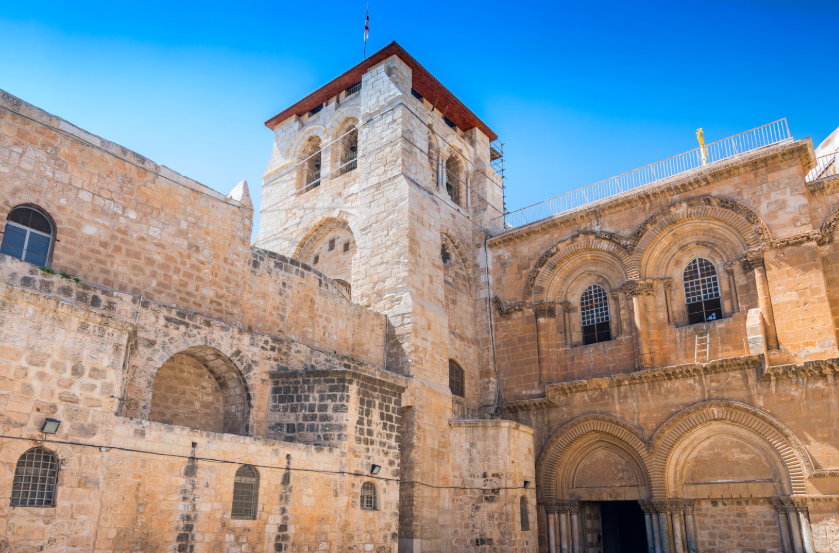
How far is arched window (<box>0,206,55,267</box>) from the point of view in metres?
10.5

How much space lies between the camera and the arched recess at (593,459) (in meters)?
15.2

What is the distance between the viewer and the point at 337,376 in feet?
38.8

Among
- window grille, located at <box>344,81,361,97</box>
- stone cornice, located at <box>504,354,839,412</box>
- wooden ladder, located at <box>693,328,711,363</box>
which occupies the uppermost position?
window grille, located at <box>344,81,361,97</box>

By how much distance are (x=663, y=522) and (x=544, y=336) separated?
517 centimetres

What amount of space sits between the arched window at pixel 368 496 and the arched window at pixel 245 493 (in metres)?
2.30

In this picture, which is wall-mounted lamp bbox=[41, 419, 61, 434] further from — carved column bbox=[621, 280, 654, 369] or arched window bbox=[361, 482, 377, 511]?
carved column bbox=[621, 280, 654, 369]

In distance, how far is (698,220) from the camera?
52.4 feet

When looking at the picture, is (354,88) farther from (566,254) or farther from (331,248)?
(566,254)

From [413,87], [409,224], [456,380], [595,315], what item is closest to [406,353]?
[456,380]

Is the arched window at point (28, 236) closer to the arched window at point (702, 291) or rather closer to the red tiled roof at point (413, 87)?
the red tiled roof at point (413, 87)

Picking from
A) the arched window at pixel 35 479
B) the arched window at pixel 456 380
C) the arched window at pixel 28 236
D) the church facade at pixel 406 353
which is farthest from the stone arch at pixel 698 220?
the arched window at pixel 35 479

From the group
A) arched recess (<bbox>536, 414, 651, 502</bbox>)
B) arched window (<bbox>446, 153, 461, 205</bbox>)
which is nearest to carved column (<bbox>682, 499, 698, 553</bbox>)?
arched recess (<bbox>536, 414, 651, 502</bbox>)

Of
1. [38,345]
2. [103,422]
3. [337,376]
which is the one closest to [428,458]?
[337,376]

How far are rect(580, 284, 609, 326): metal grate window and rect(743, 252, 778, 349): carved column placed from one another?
135 inches
